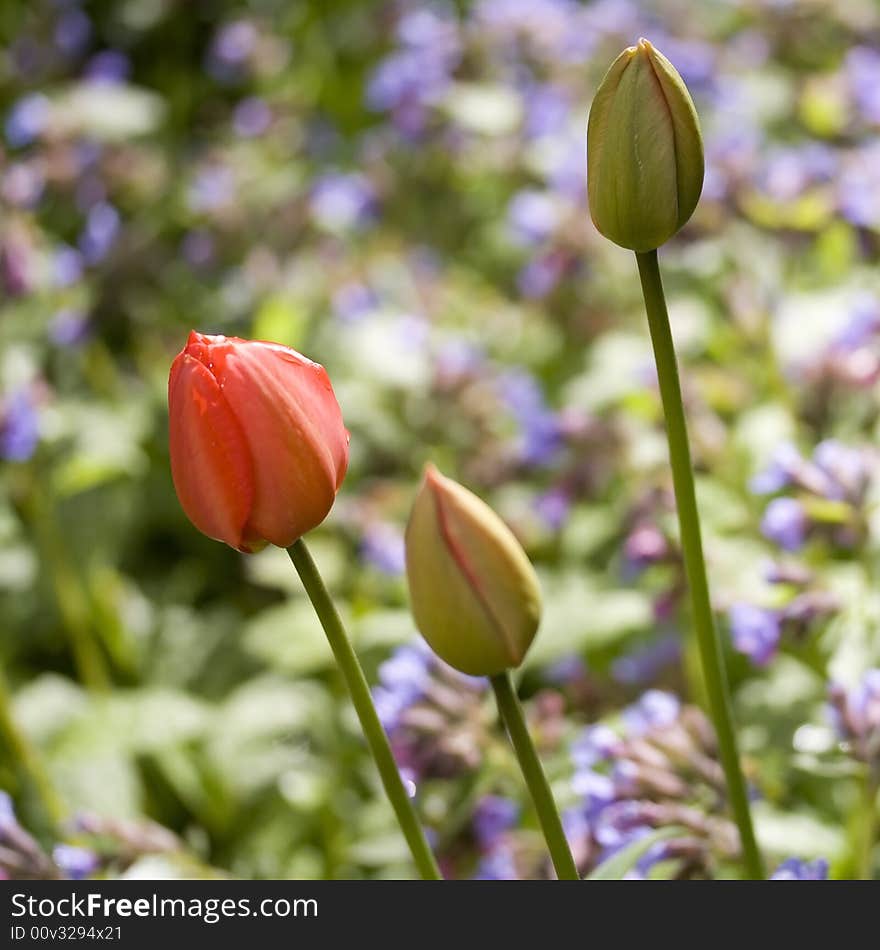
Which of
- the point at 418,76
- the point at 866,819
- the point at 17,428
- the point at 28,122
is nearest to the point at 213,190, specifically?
the point at 28,122

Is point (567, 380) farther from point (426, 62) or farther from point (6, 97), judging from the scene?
point (6, 97)

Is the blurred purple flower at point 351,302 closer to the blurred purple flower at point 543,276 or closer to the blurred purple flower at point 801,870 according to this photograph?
the blurred purple flower at point 543,276

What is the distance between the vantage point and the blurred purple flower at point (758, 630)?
130 centimetres

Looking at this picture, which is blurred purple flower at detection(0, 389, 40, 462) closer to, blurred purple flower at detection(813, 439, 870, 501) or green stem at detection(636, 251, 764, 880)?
blurred purple flower at detection(813, 439, 870, 501)

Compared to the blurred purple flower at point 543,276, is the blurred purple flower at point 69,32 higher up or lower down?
higher up

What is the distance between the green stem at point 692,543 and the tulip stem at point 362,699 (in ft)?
0.71

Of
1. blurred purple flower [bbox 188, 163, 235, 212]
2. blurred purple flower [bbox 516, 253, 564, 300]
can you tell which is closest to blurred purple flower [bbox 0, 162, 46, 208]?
blurred purple flower [bbox 188, 163, 235, 212]

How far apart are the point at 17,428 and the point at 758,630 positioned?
3.51ft

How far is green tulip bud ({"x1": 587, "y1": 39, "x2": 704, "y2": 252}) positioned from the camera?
2.30ft

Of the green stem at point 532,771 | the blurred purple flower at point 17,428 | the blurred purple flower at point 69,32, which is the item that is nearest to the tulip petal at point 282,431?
the green stem at point 532,771

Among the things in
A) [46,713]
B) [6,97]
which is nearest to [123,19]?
[6,97]

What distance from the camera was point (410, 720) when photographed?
4.12ft

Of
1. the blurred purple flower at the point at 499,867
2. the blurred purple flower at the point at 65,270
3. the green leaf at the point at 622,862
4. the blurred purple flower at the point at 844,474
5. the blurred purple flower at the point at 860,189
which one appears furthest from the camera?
the blurred purple flower at the point at 65,270
